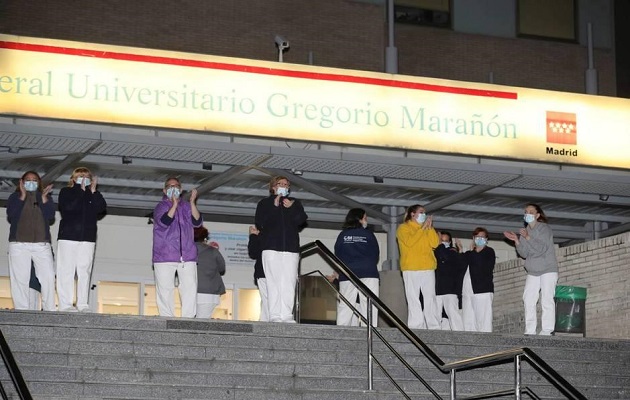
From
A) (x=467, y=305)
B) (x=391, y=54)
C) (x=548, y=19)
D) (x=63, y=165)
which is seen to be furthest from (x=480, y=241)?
(x=548, y=19)

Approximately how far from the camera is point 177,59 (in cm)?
1758

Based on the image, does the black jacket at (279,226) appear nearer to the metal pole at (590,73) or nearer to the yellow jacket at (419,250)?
the yellow jacket at (419,250)

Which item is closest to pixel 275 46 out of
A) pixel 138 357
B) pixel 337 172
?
pixel 337 172

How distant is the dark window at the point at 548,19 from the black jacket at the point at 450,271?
35.1 ft

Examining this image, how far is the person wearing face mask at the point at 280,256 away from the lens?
574 inches

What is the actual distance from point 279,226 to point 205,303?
266 centimetres

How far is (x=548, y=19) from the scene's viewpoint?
27.1 meters

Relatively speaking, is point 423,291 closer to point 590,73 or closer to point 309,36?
point 309,36

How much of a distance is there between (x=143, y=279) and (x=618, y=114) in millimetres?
8523

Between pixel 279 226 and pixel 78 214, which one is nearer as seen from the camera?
pixel 78 214

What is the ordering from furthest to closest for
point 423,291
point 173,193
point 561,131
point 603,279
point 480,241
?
point 561,131 < point 603,279 < point 480,241 < point 423,291 < point 173,193

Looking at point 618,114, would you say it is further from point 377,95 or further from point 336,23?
point 336,23

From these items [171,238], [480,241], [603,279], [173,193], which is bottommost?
[603,279]

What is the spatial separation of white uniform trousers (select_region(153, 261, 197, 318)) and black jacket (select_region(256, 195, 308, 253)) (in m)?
0.96
